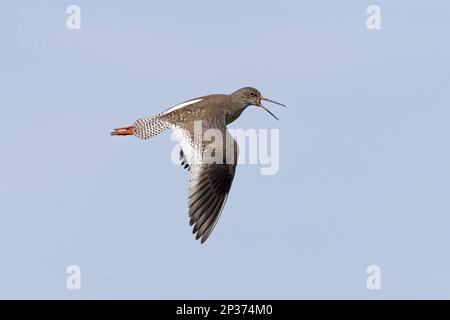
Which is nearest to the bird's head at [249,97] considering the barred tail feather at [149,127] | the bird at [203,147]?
the bird at [203,147]

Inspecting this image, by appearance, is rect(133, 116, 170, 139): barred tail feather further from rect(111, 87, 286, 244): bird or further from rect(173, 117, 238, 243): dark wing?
rect(173, 117, 238, 243): dark wing

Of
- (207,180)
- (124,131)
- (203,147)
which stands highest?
(124,131)

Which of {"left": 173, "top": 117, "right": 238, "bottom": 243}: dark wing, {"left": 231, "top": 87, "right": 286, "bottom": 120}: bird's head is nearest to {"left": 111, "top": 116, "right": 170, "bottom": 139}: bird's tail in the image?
{"left": 173, "top": 117, "right": 238, "bottom": 243}: dark wing

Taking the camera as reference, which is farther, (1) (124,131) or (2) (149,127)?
(1) (124,131)

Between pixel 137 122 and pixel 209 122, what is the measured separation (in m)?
1.49

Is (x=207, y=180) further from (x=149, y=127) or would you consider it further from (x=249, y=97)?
(x=249, y=97)

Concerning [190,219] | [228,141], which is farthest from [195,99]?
[190,219]

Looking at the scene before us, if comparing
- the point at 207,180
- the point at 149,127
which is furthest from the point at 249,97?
the point at 207,180

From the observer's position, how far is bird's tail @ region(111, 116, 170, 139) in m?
19.1

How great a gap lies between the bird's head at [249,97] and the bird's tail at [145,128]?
6.64 ft

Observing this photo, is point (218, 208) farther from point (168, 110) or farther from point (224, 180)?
point (168, 110)

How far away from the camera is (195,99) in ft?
65.0

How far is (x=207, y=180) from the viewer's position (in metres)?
17.8

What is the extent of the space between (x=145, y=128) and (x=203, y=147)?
163cm
